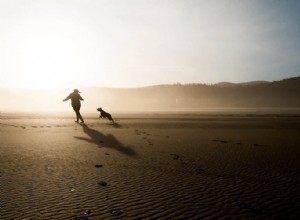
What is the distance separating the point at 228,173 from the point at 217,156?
271 cm

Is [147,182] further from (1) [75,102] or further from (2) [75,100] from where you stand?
(2) [75,100]

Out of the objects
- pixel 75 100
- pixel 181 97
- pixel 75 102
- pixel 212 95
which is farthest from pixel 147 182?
pixel 181 97

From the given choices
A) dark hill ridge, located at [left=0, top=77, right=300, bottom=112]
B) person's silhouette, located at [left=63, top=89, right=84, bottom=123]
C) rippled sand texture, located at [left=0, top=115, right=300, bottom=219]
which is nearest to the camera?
rippled sand texture, located at [left=0, top=115, right=300, bottom=219]

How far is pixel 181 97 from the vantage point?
13600cm

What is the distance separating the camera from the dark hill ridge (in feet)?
306

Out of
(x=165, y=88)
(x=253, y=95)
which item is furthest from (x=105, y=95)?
(x=253, y=95)

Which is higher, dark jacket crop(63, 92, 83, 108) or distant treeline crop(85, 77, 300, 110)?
distant treeline crop(85, 77, 300, 110)

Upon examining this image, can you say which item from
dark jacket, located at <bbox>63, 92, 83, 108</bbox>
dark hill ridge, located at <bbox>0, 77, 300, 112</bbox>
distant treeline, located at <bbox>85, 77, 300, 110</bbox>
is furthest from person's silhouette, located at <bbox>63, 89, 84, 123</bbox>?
distant treeline, located at <bbox>85, 77, 300, 110</bbox>

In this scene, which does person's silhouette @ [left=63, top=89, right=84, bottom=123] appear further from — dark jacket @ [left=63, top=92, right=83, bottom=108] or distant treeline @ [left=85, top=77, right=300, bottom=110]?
distant treeline @ [left=85, top=77, right=300, bottom=110]

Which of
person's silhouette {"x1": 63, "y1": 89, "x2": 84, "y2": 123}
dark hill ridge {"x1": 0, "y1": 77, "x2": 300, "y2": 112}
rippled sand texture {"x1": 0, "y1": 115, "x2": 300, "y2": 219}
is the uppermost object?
dark hill ridge {"x1": 0, "y1": 77, "x2": 300, "y2": 112}

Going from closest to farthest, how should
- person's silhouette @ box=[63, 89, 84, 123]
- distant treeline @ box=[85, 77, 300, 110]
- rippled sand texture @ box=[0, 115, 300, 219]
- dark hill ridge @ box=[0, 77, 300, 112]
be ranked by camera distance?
rippled sand texture @ box=[0, 115, 300, 219] < person's silhouette @ box=[63, 89, 84, 123] < dark hill ridge @ box=[0, 77, 300, 112] < distant treeline @ box=[85, 77, 300, 110]

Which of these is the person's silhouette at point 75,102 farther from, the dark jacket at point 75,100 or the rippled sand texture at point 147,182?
the rippled sand texture at point 147,182

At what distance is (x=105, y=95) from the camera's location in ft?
577

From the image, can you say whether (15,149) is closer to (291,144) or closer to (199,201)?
(199,201)
